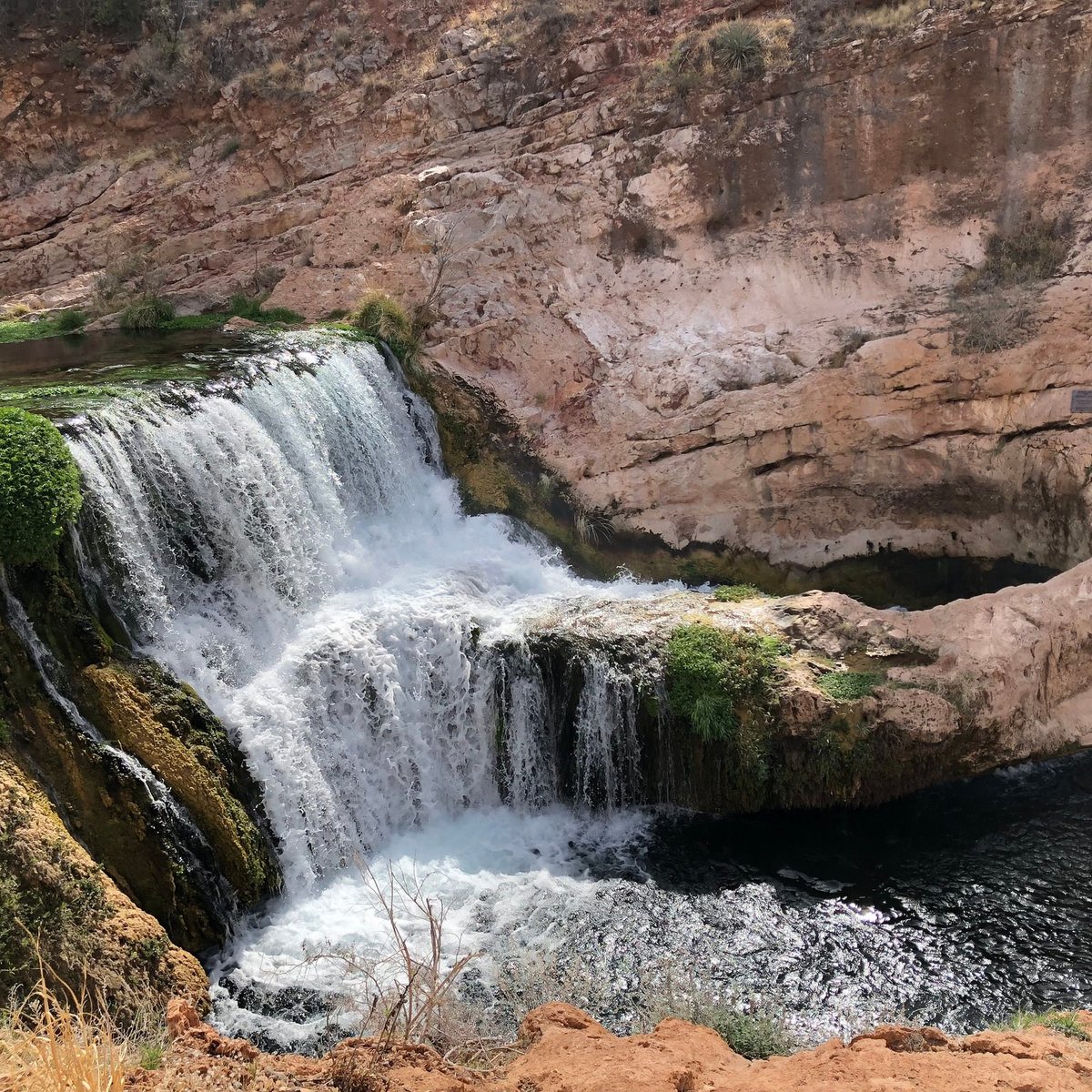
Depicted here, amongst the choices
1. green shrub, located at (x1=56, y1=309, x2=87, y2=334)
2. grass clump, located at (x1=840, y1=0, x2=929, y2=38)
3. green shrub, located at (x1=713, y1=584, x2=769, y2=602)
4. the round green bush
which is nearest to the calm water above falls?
the round green bush

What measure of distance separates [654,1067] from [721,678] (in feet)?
16.8

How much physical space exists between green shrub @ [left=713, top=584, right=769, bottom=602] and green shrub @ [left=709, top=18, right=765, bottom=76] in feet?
28.3

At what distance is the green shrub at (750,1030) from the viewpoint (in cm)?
687

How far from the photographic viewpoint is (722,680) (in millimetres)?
10234

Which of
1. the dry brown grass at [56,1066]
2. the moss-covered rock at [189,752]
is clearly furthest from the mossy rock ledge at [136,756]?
the dry brown grass at [56,1066]

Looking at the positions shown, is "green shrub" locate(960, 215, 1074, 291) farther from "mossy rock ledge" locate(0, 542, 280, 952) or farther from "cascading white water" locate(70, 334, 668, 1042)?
"mossy rock ledge" locate(0, 542, 280, 952)

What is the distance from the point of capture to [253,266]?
16.8 metres

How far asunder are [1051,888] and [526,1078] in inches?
225

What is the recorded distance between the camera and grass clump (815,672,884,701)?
1013 centimetres

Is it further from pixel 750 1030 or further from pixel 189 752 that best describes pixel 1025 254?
pixel 189 752

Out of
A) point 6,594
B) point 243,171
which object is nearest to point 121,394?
point 6,594

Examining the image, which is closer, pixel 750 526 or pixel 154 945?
pixel 154 945

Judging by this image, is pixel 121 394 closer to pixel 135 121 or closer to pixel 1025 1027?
pixel 1025 1027

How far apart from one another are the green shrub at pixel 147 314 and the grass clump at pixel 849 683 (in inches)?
482
